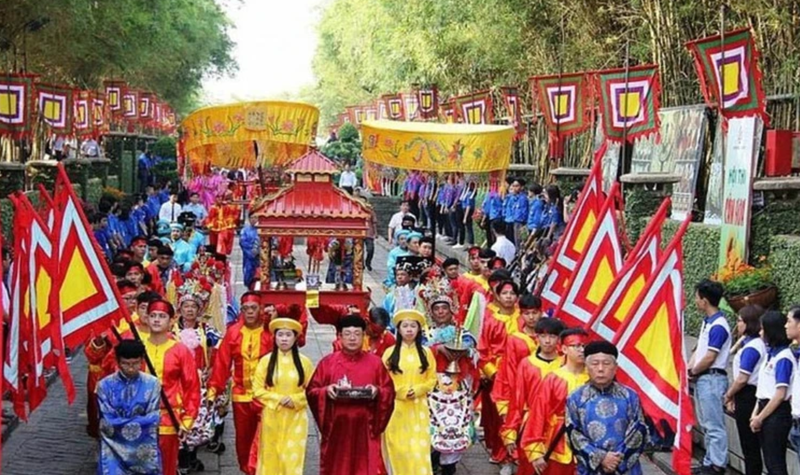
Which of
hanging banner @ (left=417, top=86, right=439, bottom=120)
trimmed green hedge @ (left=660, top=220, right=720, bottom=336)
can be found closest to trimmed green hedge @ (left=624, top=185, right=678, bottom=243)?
trimmed green hedge @ (left=660, top=220, right=720, bottom=336)

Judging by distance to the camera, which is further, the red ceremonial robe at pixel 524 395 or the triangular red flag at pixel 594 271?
the triangular red flag at pixel 594 271

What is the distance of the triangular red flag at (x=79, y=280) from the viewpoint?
9.90m

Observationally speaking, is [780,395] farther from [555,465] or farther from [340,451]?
[340,451]

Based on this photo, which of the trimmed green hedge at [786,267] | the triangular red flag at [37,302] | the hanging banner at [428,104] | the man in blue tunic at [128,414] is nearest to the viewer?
the man in blue tunic at [128,414]

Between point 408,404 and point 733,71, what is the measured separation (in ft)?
19.5

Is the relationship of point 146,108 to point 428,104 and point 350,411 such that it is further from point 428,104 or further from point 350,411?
point 350,411

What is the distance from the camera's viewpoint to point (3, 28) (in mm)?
25391

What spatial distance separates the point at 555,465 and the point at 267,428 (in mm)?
2118

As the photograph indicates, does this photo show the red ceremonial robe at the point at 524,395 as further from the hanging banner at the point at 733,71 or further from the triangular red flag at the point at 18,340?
the hanging banner at the point at 733,71

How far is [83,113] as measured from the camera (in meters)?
32.1

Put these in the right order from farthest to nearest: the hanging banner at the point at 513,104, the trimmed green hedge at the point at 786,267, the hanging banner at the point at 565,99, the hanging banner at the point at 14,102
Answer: the hanging banner at the point at 513,104
the hanging banner at the point at 14,102
the hanging banner at the point at 565,99
the trimmed green hedge at the point at 786,267

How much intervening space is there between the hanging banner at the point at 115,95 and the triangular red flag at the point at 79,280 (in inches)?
1161

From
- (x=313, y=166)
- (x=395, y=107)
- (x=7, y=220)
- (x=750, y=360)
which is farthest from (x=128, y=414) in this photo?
(x=395, y=107)

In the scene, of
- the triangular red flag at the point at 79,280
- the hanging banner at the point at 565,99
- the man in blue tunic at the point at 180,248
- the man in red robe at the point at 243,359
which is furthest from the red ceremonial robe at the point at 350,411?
the hanging banner at the point at 565,99
